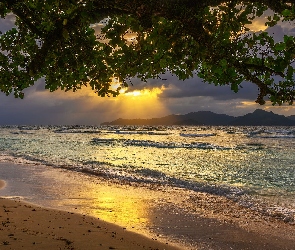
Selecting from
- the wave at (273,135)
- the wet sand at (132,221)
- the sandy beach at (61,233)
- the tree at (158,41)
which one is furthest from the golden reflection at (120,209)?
the wave at (273,135)

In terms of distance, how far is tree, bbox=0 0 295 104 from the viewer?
5.43 m

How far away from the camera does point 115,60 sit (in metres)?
5.99

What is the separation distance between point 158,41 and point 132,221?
324 inches

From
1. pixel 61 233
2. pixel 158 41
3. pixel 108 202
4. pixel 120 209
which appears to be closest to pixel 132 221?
pixel 120 209

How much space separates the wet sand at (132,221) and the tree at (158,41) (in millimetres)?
4770

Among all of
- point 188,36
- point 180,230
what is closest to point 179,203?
point 180,230

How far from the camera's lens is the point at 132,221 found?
1240 cm

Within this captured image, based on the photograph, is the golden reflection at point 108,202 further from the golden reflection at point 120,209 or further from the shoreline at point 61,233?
the shoreline at point 61,233

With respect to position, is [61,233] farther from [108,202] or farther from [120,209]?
[108,202]

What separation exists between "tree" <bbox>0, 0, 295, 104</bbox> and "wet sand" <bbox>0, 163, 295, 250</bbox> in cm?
477

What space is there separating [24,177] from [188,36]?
64.0 ft

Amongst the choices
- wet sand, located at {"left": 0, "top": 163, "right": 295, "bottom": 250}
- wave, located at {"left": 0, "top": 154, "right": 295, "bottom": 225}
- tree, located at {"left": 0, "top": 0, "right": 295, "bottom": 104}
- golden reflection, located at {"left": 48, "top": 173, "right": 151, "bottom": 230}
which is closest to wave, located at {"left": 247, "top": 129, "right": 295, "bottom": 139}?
wave, located at {"left": 0, "top": 154, "right": 295, "bottom": 225}

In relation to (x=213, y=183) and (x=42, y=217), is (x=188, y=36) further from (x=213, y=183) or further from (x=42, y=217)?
(x=213, y=183)

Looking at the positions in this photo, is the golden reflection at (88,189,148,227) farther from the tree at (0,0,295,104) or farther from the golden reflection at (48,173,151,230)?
the tree at (0,0,295,104)
